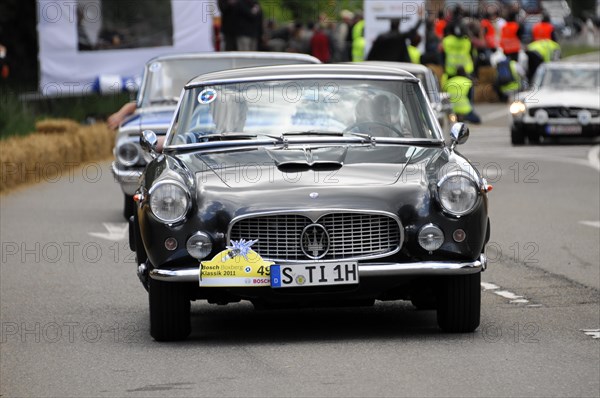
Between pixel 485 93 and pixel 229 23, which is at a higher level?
pixel 229 23

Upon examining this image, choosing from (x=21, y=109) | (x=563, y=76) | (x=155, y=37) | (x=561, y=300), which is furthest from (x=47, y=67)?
(x=561, y=300)

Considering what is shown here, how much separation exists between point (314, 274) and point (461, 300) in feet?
2.75

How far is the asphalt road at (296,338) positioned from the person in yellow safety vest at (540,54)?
76.6 ft

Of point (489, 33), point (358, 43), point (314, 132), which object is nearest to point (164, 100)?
point (314, 132)

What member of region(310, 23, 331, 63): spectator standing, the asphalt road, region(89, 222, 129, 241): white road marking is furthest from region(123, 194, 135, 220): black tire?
region(310, 23, 331, 63): spectator standing

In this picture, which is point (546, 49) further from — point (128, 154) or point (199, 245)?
point (199, 245)

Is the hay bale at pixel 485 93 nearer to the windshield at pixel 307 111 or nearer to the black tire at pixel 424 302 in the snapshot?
→ the windshield at pixel 307 111

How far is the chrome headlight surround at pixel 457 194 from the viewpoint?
8.34m

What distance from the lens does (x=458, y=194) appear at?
8367mm

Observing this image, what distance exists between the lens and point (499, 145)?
1072 inches

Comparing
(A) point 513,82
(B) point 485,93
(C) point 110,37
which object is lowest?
(B) point 485,93

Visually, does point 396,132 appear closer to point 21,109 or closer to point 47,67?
point 21,109

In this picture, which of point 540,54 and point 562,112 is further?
point 540,54

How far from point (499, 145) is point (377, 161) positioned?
738 inches
